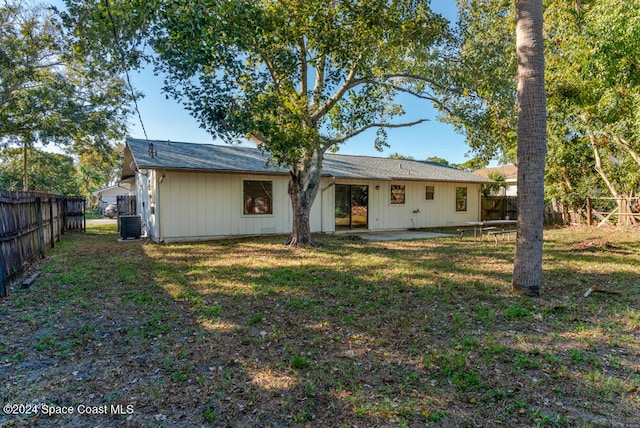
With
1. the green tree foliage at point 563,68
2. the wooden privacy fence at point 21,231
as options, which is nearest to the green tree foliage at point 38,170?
the wooden privacy fence at point 21,231

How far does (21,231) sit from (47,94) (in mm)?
11942

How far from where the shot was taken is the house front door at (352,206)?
45.7 ft

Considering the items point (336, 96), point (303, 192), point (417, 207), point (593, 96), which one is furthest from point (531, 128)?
point (417, 207)

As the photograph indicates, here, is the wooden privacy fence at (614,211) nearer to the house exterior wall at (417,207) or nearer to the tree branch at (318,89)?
the house exterior wall at (417,207)

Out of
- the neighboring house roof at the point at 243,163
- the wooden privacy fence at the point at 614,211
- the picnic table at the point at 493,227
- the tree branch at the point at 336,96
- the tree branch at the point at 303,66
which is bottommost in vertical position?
the picnic table at the point at 493,227

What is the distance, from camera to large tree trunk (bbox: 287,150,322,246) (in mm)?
9703

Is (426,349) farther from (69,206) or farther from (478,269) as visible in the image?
(69,206)

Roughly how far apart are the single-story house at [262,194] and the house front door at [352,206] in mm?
41

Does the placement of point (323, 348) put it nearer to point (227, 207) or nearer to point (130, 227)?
point (227, 207)

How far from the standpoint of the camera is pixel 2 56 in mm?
12773

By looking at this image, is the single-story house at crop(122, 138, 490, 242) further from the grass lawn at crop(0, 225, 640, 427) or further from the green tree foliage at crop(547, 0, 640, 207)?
the grass lawn at crop(0, 225, 640, 427)

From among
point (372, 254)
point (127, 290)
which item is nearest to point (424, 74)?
point (372, 254)

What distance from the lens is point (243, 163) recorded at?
12.3 metres

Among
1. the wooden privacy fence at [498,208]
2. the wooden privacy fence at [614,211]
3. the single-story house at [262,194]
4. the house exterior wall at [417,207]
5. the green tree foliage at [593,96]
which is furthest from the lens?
the wooden privacy fence at [498,208]
